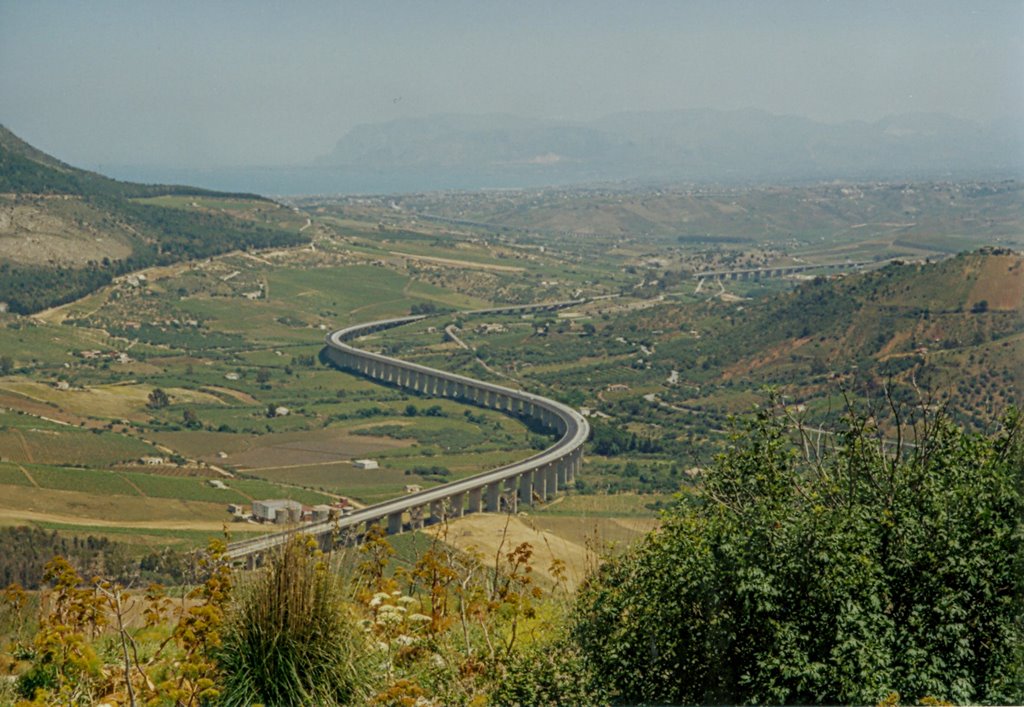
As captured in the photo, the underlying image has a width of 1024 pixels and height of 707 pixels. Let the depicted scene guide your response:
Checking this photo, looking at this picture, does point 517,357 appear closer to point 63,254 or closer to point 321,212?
point 63,254

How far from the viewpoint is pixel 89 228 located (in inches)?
3812

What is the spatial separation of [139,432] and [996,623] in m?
53.3

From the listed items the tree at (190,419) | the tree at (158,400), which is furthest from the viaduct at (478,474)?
the tree at (190,419)

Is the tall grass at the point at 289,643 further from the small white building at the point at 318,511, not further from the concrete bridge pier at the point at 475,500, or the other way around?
the concrete bridge pier at the point at 475,500

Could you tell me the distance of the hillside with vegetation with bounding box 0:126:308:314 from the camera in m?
86.1

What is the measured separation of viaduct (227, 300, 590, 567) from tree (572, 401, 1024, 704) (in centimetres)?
1364

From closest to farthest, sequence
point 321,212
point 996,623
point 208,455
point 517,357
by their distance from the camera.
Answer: point 996,623 < point 208,455 < point 517,357 < point 321,212

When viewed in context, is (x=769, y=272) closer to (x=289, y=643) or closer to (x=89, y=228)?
(x=89, y=228)

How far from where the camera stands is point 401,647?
6.61 m

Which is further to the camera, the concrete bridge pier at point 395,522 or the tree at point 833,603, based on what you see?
the concrete bridge pier at point 395,522

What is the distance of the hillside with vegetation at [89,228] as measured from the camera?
8606 centimetres

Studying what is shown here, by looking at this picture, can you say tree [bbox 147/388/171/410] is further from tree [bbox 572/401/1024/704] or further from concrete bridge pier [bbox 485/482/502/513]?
tree [bbox 572/401/1024/704]

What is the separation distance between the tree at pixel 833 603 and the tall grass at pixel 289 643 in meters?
1.63

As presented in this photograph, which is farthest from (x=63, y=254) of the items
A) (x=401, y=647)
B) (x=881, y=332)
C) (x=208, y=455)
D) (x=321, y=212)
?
(x=401, y=647)
